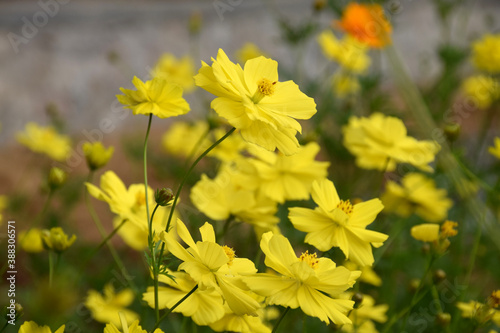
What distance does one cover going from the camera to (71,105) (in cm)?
230

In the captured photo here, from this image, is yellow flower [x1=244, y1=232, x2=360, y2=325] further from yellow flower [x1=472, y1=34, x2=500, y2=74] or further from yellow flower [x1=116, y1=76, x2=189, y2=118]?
yellow flower [x1=472, y1=34, x2=500, y2=74]

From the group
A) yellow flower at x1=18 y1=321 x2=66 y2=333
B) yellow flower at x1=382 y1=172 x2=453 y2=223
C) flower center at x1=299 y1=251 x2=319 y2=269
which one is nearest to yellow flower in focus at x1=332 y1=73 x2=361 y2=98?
yellow flower at x1=382 y1=172 x2=453 y2=223

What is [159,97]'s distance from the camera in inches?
23.5

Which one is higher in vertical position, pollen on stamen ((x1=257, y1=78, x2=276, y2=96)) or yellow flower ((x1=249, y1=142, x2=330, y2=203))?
pollen on stamen ((x1=257, y1=78, x2=276, y2=96))

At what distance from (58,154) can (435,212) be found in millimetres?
1004

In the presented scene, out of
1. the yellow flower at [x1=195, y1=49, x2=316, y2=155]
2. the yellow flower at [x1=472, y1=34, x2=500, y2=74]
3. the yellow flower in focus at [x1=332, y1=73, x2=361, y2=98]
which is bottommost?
the yellow flower in focus at [x1=332, y1=73, x2=361, y2=98]

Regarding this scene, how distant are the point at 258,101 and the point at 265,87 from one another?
18 mm

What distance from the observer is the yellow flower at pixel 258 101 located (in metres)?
0.53

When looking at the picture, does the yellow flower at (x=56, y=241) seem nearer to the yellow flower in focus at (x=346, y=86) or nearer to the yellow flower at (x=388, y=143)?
the yellow flower at (x=388, y=143)

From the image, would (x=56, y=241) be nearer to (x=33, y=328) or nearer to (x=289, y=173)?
(x=33, y=328)

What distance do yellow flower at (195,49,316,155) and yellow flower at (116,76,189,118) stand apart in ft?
0.19

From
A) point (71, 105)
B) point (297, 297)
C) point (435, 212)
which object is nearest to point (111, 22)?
point (71, 105)

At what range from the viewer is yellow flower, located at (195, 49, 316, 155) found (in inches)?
20.9

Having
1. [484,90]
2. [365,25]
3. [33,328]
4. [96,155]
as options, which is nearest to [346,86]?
[484,90]
